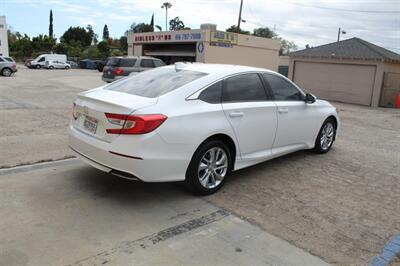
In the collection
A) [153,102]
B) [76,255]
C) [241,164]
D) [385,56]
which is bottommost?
[76,255]

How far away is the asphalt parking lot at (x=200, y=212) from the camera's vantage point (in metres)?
3.40

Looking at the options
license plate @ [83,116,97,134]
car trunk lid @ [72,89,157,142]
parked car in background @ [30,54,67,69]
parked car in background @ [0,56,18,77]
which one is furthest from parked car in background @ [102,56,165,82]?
parked car in background @ [30,54,67,69]

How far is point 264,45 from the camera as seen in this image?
120 feet

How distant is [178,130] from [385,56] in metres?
19.8

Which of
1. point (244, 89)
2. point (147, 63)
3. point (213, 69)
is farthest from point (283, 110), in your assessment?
point (147, 63)

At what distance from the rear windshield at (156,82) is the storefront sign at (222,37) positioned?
2706 cm

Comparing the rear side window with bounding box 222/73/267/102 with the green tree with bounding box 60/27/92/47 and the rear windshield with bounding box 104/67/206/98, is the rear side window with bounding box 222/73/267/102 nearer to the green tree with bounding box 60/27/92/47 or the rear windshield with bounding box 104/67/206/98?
the rear windshield with bounding box 104/67/206/98

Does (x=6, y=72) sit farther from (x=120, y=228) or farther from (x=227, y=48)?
(x=120, y=228)

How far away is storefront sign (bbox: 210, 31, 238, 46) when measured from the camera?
104ft

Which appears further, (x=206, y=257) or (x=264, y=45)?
(x=264, y=45)

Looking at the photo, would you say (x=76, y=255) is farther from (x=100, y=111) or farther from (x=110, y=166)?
(x=100, y=111)

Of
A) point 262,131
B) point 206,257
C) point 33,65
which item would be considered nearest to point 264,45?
point 33,65

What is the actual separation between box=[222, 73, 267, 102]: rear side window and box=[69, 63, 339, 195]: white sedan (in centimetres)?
1

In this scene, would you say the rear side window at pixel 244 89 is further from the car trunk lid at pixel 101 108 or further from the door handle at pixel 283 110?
the car trunk lid at pixel 101 108
